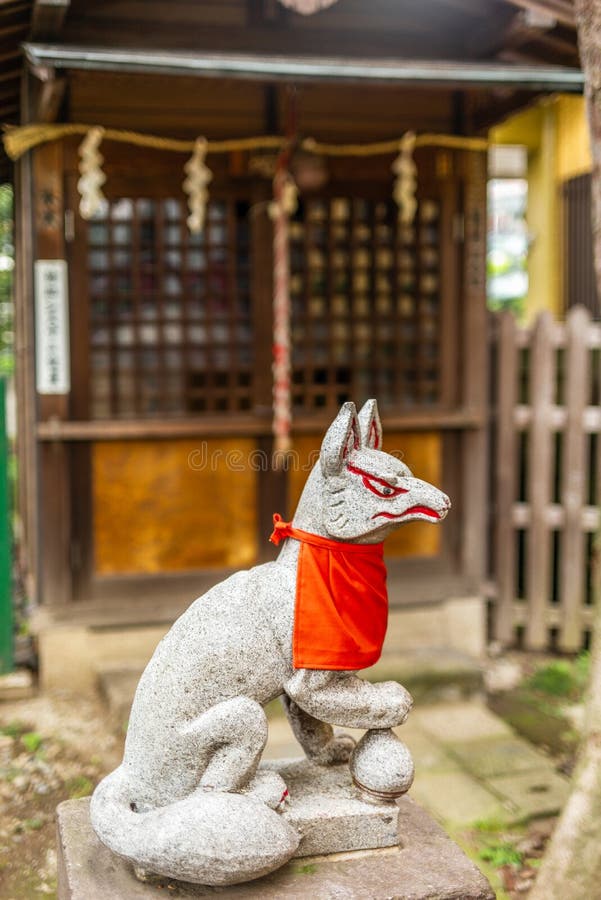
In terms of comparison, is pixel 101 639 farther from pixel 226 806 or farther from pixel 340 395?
pixel 226 806

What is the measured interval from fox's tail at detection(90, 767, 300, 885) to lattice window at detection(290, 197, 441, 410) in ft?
14.2

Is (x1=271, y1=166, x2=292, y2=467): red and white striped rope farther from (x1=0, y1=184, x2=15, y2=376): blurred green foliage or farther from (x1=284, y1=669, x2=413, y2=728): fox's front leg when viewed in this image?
(x1=0, y1=184, x2=15, y2=376): blurred green foliage

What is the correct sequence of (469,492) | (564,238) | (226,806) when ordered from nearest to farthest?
1. (226,806)
2. (469,492)
3. (564,238)

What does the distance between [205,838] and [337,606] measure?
0.86 m

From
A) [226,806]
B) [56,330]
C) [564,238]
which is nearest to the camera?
[226,806]

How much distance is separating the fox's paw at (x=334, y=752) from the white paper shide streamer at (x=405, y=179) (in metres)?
4.07

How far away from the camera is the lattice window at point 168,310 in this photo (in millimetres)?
6781

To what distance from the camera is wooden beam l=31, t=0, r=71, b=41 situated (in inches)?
200

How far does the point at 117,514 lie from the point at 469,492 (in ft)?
9.08

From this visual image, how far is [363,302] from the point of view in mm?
7262

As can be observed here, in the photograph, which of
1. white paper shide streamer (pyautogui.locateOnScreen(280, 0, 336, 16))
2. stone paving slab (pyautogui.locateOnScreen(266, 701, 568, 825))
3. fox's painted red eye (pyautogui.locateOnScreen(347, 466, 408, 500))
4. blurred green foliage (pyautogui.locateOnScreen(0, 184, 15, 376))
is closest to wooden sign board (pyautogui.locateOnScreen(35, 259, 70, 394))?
white paper shide streamer (pyautogui.locateOnScreen(280, 0, 336, 16))

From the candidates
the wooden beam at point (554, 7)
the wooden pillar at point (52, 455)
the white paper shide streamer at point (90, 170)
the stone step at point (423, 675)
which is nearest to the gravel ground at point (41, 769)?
the stone step at point (423, 675)

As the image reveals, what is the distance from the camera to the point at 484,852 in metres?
4.66

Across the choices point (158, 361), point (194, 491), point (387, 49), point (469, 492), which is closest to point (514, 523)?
point (469, 492)
